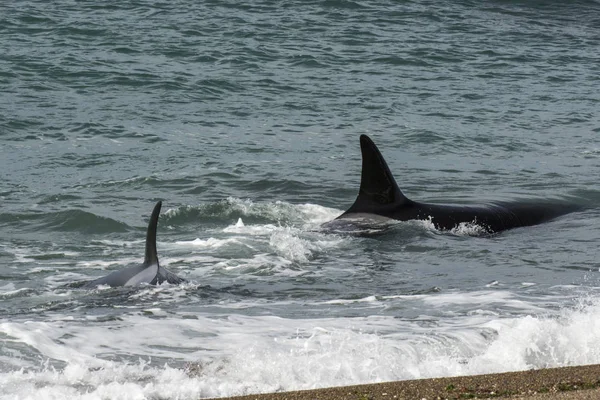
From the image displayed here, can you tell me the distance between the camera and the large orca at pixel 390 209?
37.9ft

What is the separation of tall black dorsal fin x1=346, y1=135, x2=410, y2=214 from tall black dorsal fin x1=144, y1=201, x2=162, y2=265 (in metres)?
3.46

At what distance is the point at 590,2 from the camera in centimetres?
3497

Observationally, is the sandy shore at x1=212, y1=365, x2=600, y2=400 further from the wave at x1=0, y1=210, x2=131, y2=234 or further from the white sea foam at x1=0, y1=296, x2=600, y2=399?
the wave at x1=0, y1=210, x2=131, y2=234

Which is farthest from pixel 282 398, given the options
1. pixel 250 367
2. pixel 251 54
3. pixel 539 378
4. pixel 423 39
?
pixel 423 39

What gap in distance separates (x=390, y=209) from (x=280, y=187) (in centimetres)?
274

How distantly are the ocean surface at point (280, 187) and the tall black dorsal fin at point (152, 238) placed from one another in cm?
26

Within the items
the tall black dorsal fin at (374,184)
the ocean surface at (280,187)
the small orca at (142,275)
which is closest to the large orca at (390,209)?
the tall black dorsal fin at (374,184)

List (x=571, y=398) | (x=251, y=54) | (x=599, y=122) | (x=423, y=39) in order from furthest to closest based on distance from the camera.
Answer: (x=423, y=39) < (x=251, y=54) < (x=599, y=122) < (x=571, y=398)

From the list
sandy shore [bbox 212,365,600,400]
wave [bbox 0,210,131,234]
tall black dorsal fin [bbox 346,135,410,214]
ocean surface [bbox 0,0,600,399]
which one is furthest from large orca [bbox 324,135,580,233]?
sandy shore [bbox 212,365,600,400]

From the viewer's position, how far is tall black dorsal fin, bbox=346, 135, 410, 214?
37.7 feet

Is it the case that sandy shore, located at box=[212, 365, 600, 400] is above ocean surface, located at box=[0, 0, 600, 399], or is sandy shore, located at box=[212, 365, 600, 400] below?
above

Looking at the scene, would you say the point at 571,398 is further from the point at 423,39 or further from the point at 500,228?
the point at 423,39

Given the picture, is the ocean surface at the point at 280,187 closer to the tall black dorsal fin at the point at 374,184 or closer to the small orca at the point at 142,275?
the small orca at the point at 142,275

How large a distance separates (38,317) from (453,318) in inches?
119
